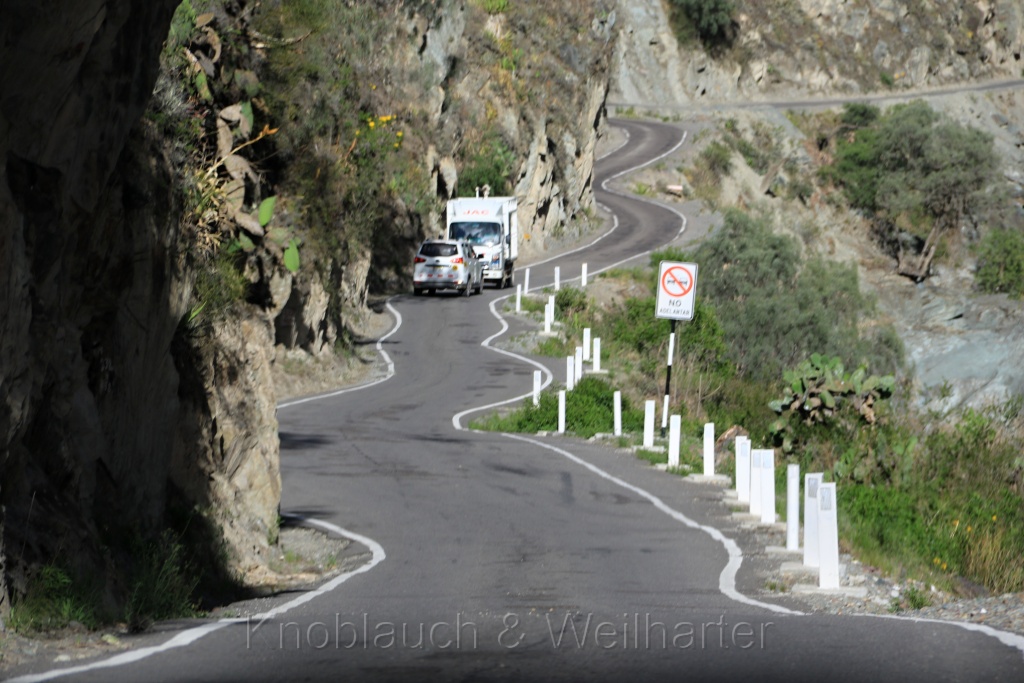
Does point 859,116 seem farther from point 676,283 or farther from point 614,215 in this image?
point 676,283

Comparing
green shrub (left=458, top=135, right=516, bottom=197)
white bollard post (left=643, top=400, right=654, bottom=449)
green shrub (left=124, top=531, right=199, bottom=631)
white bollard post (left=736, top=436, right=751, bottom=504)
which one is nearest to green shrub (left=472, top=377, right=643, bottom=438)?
white bollard post (left=643, top=400, right=654, bottom=449)

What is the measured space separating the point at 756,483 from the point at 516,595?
608cm

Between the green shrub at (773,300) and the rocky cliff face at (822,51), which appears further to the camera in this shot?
the rocky cliff face at (822,51)

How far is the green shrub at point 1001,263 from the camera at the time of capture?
77.1 m

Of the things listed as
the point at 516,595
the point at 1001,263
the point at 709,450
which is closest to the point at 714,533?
the point at 516,595

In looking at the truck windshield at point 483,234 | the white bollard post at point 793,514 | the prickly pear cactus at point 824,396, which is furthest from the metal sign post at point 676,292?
the truck windshield at point 483,234

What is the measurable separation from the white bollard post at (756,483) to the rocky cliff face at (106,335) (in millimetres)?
5698

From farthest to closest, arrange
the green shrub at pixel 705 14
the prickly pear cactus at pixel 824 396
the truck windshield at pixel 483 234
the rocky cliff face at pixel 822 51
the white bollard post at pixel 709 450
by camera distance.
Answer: the rocky cliff face at pixel 822 51, the green shrub at pixel 705 14, the truck windshield at pixel 483 234, the prickly pear cactus at pixel 824 396, the white bollard post at pixel 709 450

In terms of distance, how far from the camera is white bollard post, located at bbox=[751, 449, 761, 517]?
15867 mm

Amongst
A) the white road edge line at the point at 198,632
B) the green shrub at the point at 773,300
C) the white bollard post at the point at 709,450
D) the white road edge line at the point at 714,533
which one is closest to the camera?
the white road edge line at the point at 198,632

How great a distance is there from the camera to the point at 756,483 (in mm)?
16297

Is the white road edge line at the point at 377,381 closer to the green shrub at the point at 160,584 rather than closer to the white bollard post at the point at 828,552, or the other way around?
the green shrub at the point at 160,584

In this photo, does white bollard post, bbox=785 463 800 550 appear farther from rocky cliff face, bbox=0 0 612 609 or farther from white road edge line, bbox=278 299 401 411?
white road edge line, bbox=278 299 401 411

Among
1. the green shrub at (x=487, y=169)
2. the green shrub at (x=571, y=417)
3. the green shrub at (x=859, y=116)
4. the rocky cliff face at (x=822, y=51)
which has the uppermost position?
the rocky cliff face at (x=822, y=51)
